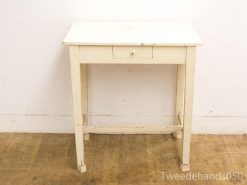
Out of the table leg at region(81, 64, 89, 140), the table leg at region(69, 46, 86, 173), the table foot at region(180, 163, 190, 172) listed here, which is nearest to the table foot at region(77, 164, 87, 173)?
the table leg at region(69, 46, 86, 173)

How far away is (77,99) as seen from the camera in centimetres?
197

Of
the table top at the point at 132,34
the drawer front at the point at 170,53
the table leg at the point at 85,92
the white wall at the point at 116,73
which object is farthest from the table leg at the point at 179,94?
the table leg at the point at 85,92

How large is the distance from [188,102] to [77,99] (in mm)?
556

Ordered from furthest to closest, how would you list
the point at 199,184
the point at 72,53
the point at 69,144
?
the point at 69,144
the point at 199,184
the point at 72,53

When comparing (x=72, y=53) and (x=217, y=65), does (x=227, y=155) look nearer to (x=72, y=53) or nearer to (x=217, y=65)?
(x=217, y=65)

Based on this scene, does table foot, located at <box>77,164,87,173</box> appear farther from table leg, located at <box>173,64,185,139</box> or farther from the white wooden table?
table leg, located at <box>173,64,185,139</box>

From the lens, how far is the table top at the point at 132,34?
182cm

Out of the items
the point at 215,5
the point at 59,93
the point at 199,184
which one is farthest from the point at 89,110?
the point at 215,5

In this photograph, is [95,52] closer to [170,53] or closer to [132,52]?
[132,52]

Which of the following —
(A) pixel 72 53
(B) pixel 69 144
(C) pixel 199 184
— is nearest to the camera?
(A) pixel 72 53

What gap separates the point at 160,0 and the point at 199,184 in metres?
1.01

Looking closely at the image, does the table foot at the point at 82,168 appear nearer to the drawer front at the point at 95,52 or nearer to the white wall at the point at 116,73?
the white wall at the point at 116,73

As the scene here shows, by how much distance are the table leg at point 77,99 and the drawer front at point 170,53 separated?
0.37 meters

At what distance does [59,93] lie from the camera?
7.90ft
